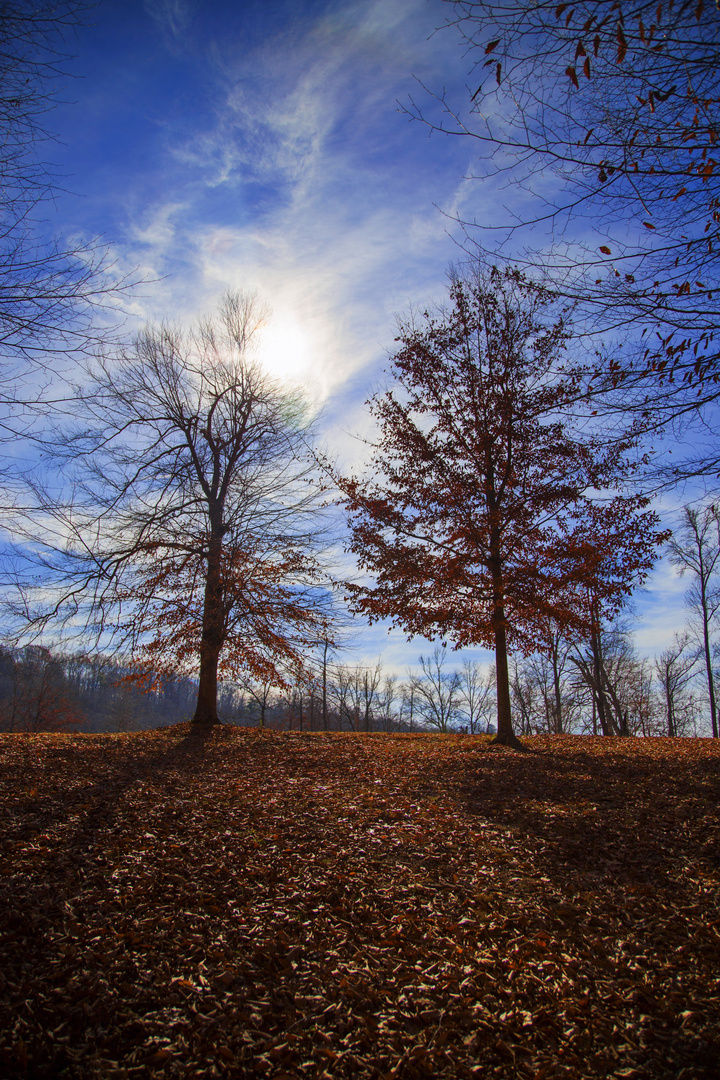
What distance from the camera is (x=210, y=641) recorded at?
13.1 meters

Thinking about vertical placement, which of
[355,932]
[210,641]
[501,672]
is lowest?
[355,932]

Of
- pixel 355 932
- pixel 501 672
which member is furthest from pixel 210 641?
pixel 355 932

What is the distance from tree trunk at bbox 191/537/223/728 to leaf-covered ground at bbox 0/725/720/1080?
6.11 metres

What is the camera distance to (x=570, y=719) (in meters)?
43.3

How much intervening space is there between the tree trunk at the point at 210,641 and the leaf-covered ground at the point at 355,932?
6.11 meters

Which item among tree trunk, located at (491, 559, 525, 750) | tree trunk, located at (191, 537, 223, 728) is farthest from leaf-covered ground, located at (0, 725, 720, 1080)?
tree trunk, located at (191, 537, 223, 728)

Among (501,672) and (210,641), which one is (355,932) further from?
(210,641)

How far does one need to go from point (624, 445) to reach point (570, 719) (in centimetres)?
4349

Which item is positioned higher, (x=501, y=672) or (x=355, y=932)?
(x=501, y=672)

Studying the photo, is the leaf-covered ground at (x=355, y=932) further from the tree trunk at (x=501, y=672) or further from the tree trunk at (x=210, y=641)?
the tree trunk at (x=210, y=641)

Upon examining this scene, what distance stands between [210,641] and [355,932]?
10263 millimetres

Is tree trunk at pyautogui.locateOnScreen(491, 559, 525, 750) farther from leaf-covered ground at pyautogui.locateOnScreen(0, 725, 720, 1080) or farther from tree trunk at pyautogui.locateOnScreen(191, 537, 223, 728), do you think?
tree trunk at pyautogui.locateOnScreen(191, 537, 223, 728)

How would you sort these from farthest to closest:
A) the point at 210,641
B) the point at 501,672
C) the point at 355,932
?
the point at 210,641 → the point at 501,672 → the point at 355,932

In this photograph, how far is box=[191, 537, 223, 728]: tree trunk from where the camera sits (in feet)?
41.4
